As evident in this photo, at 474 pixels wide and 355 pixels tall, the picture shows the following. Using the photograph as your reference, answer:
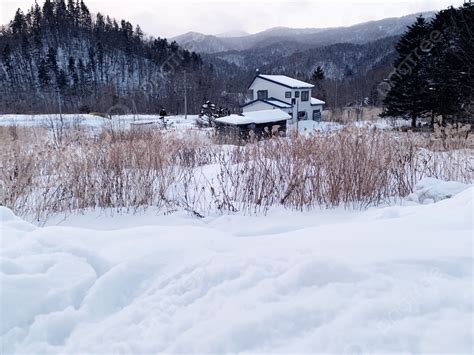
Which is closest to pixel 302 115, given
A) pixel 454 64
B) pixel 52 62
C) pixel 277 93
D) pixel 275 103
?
pixel 277 93

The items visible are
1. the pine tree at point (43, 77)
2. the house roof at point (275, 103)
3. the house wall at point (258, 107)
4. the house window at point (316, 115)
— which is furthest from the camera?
the pine tree at point (43, 77)

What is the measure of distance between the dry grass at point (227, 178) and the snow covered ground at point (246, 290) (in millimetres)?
1468

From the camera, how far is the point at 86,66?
169 feet

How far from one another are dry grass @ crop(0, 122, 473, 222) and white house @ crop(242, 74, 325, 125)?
25.4 m

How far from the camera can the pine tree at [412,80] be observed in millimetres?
19594

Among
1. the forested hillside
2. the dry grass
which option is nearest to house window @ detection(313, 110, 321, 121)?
the forested hillside

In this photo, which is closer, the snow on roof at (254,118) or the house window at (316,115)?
the snow on roof at (254,118)

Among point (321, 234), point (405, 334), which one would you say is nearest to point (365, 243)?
point (321, 234)

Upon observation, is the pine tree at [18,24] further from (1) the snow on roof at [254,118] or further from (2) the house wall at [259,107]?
(1) the snow on roof at [254,118]

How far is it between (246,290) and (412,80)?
22.1 metres

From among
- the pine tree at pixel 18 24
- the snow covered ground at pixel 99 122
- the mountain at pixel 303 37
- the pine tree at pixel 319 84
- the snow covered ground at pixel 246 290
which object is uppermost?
the mountain at pixel 303 37

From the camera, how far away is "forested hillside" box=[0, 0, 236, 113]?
144 feet

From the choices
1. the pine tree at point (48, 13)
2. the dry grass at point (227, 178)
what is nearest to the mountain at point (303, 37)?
the pine tree at point (48, 13)

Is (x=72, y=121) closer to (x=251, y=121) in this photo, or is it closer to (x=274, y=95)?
(x=251, y=121)
